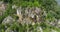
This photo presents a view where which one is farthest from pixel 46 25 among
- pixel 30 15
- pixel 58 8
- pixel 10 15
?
pixel 58 8

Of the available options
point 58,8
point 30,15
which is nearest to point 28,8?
point 30,15

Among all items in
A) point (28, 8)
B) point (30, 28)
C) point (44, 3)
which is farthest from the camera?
point (44, 3)

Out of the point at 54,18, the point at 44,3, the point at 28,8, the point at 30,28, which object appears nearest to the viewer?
the point at 30,28

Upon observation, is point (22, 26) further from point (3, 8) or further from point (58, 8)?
point (58, 8)

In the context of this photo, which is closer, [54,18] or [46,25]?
[46,25]

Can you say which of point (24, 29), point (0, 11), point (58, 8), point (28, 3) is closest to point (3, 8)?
point (0, 11)

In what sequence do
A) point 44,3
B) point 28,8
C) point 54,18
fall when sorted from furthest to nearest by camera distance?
point 44,3 < point 54,18 < point 28,8

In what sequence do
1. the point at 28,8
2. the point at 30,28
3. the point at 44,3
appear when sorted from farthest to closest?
the point at 44,3 → the point at 28,8 → the point at 30,28

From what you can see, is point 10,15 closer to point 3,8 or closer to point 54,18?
point 3,8

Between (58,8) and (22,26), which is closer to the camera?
(22,26)
